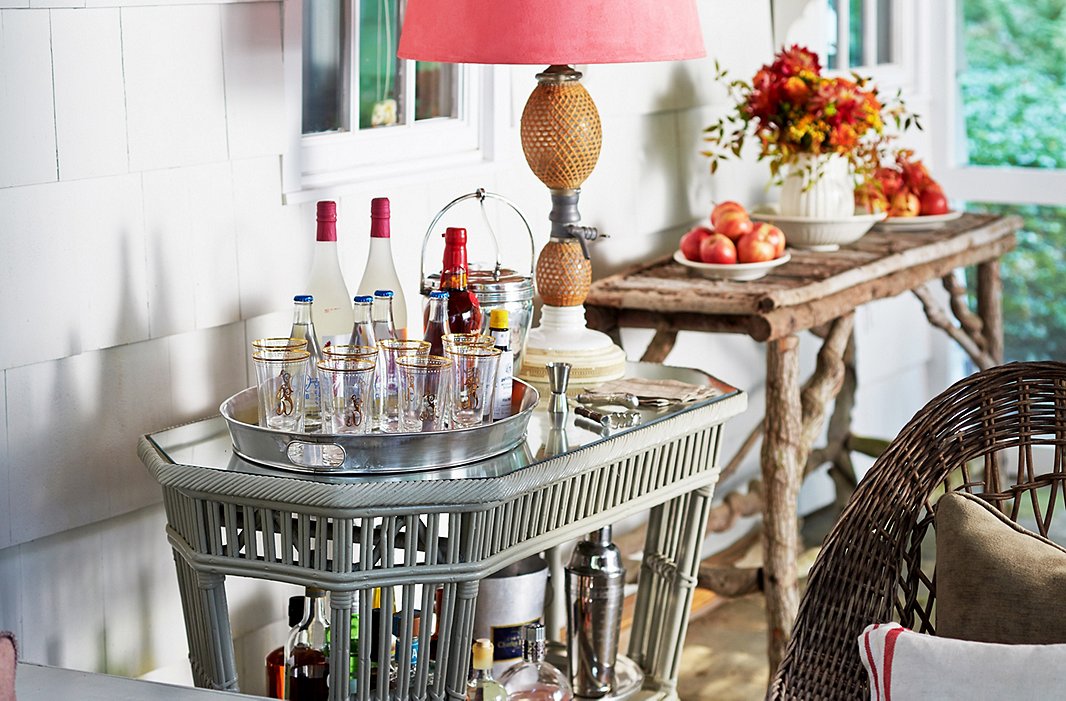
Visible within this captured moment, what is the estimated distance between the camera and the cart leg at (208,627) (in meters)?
1.84

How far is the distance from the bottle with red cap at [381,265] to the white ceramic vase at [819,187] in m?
→ 1.35

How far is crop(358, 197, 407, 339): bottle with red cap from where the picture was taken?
2125 millimetres

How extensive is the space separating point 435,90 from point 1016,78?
9.56ft

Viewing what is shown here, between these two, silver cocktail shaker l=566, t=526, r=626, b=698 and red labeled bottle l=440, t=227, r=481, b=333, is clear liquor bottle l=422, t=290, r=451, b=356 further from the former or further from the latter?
silver cocktail shaker l=566, t=526, r=626, b=698

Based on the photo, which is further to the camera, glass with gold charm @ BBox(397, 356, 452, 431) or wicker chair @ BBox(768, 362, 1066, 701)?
glass with gold charm @ BBox(397, 356, 452, 431)

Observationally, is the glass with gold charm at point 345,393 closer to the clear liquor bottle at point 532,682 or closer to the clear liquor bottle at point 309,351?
the clear liquor bottle at point 309,351

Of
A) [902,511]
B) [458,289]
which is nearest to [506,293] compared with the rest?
[458,289]

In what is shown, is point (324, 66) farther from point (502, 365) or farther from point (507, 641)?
point (507, 641)

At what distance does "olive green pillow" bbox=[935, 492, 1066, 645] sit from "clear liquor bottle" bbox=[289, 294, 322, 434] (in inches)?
32.3

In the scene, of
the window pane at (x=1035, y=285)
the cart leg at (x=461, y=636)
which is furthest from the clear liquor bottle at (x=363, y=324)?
the window pane at (x=1035, y=285)

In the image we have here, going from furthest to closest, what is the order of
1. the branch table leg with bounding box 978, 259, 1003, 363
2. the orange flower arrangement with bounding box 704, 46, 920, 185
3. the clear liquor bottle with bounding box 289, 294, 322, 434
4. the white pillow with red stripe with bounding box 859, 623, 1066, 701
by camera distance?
the branch table leg with bounding box 978, 259, 1003, 363
the orange flower arrangement with bounding box 704, 46, 920, 185
the clear liquor bottle with bounding box 289, 294, 322, 434
the white pillow with red stripe with bounding box 859, 623, 1066, 701

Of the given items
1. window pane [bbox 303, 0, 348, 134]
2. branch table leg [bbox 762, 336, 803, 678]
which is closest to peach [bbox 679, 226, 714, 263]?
branch table leg [bbox 762, 336, 803, 678]

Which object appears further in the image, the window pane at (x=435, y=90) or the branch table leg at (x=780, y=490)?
the branch table leg at (x=780, y=490)

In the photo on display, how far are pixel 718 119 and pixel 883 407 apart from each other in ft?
5.29
